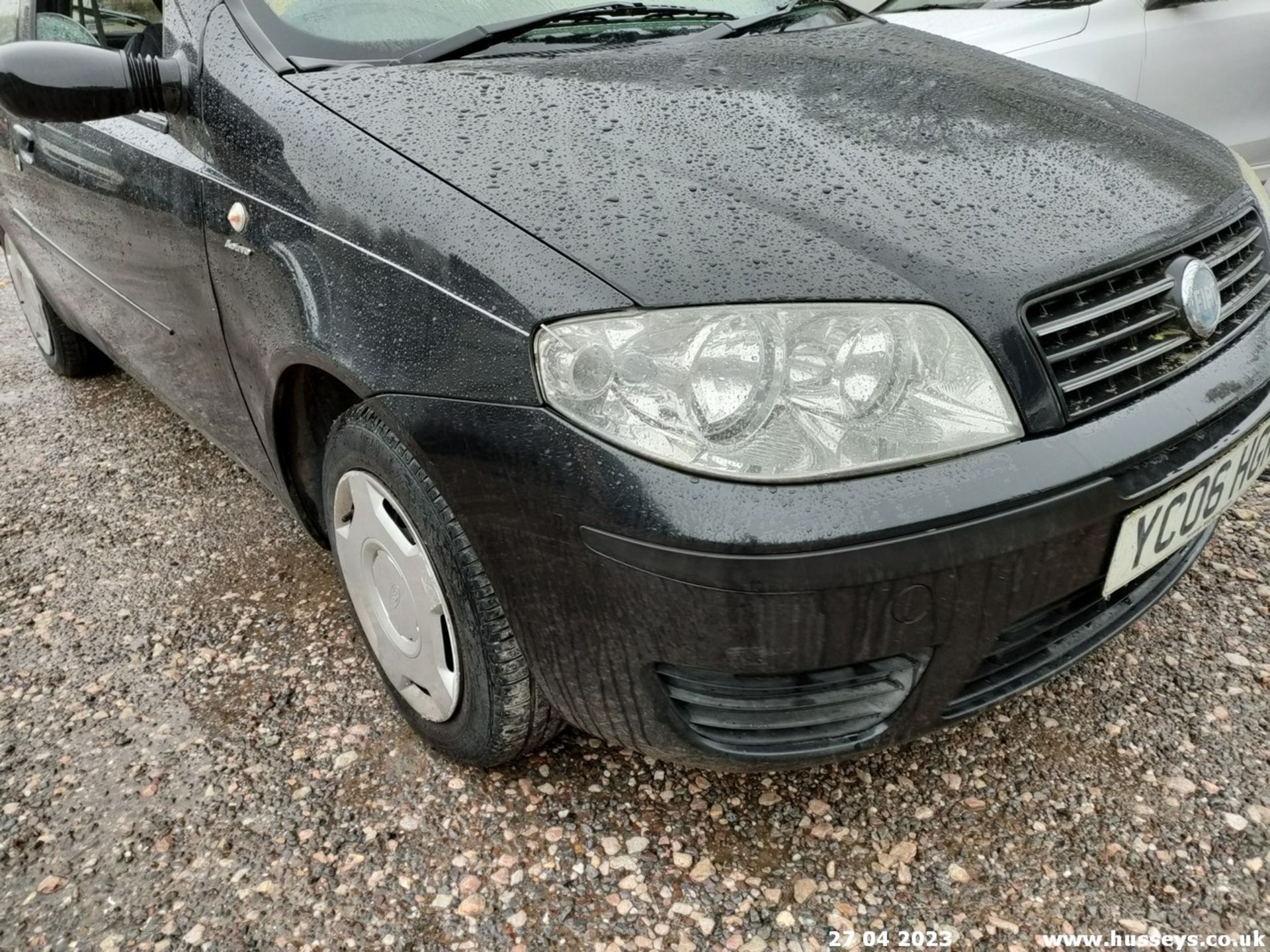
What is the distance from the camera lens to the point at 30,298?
3.74 metres

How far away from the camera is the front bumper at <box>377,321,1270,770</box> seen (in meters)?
1.24

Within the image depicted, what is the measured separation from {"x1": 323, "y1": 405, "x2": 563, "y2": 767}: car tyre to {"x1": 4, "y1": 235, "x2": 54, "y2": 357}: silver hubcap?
2.39 metres

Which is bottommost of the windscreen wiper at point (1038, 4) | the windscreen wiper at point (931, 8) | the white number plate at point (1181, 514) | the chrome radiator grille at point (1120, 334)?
the white number plate at point (1181, 514)

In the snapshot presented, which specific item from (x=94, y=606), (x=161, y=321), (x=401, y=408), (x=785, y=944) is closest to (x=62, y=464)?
(x=94, y=606)

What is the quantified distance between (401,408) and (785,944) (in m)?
0.98

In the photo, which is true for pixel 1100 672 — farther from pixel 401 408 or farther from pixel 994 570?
pixel 401 408

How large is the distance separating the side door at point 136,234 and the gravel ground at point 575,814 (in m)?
0.57

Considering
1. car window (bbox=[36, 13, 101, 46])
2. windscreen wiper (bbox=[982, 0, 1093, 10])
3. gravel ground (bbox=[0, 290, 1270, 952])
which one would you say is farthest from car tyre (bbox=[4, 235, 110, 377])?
windscreen wiper (bbox=[982, 0, 1093, 10])

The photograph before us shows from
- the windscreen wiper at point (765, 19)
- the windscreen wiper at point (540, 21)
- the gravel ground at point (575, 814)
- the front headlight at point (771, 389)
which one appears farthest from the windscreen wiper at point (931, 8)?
the front headlight at point (771, 389)

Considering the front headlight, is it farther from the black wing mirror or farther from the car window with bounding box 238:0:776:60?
the black wing mirror

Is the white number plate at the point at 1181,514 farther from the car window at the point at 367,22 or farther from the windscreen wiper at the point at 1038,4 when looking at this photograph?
the windscreen wiper at the point at 1038,4

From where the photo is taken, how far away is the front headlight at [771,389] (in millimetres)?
1259

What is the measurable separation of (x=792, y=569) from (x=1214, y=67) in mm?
3790

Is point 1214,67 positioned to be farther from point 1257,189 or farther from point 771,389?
point 771,389
